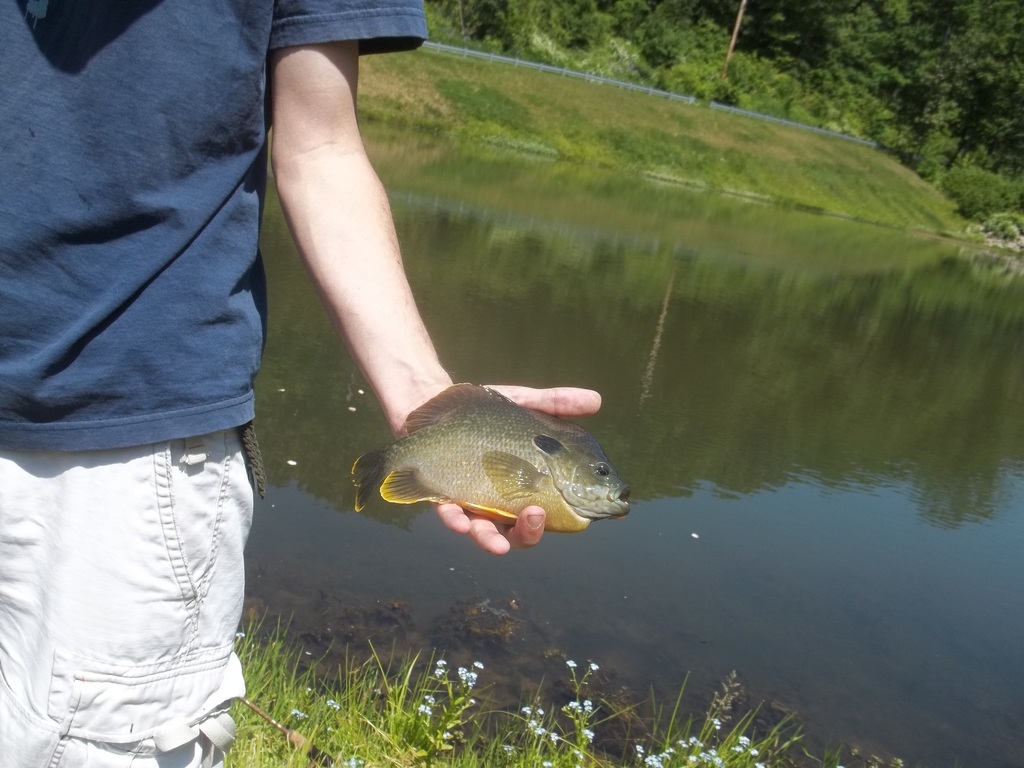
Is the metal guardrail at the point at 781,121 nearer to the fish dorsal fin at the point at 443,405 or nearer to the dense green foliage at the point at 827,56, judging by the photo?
the dense green foliage at the point at 827,56

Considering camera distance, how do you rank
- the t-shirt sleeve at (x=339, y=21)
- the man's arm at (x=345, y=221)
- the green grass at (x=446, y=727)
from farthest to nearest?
1. the green grass at (x=446, y=727)
2. the man's arm at (x=345, y=221)
3. the t-shirt sleeve at (x=339, y=21)

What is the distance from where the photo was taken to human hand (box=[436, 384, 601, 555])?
1.85 metres

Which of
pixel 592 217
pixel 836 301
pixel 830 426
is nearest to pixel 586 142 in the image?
pixel 592 217

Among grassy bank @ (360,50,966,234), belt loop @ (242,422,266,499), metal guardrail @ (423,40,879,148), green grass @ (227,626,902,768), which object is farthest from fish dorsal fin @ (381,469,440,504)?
metal guardrail @ (423,40,879,148)

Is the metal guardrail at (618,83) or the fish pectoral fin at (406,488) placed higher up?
the fish pectoral fin at (406,488)

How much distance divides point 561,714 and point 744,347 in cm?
780

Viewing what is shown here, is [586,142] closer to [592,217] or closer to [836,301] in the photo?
[592,217]

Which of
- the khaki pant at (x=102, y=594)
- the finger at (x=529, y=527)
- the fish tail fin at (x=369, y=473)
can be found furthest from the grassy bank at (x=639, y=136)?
the khaki pant at (x=102, y=594)

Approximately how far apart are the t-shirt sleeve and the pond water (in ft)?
1.52

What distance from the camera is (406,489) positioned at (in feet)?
6.95

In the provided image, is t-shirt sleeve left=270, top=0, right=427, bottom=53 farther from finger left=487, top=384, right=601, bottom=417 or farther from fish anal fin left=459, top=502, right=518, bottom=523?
fish anal fin left=459, top=502, right=518, bottom=523

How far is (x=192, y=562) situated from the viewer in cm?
154

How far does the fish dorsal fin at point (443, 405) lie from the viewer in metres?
1.94

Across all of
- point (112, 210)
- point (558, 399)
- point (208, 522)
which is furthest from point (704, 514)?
point (112, 210)
